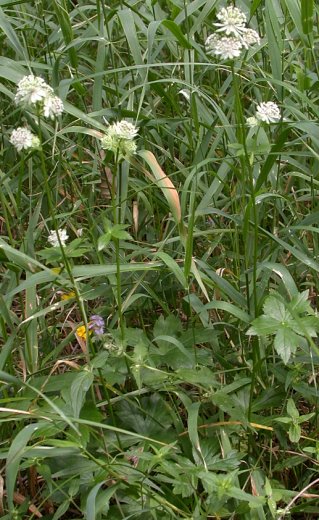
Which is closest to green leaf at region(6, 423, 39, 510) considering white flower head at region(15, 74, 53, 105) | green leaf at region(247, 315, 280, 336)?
green leaf at region(247, 315, 280, 336)

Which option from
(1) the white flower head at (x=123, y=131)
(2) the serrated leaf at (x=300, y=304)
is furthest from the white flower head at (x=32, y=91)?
(2) the serrated leaf at (x=300, y=304)

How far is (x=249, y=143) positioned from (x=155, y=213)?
51 centimetres

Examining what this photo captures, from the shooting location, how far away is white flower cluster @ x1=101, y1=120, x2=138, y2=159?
1493 millimetres

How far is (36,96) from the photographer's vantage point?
1404 mm

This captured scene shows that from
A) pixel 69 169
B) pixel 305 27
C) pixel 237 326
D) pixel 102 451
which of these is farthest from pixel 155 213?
pixel 102 451

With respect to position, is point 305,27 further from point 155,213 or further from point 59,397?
point 59,397

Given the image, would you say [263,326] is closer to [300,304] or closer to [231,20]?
[300,304]

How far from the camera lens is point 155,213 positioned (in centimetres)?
219

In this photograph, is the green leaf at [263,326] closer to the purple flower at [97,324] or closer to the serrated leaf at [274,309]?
the serrated leaf at [274,309]

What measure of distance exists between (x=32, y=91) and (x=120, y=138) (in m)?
0.17

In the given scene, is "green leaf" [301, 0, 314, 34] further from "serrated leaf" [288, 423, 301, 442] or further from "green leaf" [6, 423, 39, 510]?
"green leaf" [6, 423, 39, 510]

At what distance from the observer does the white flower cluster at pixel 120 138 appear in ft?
4.90

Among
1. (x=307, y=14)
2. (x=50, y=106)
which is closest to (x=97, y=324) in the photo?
(x=50, y=106)

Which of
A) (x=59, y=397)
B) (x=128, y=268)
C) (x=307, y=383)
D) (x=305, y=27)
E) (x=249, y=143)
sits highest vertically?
(x=305, y=27)
